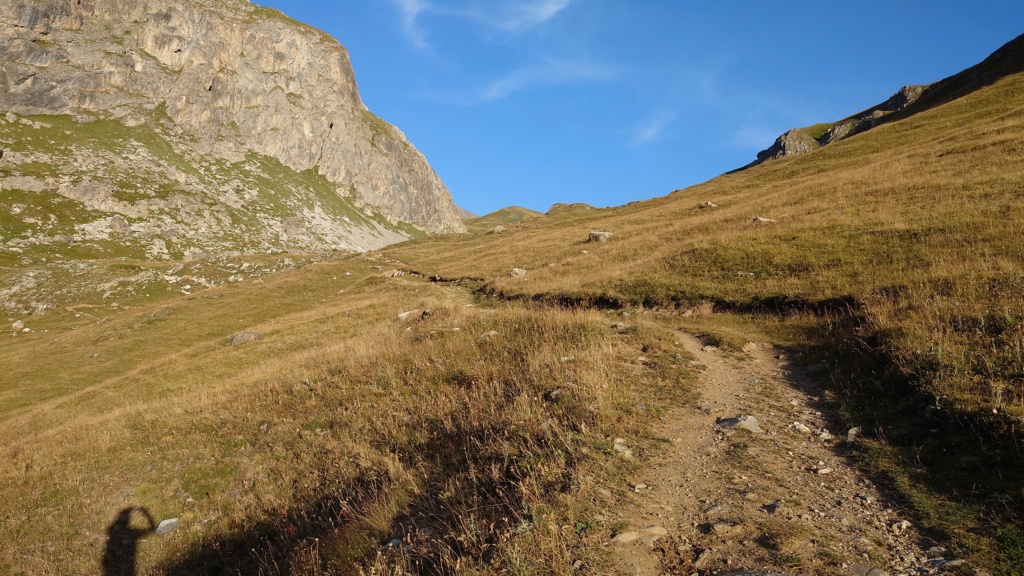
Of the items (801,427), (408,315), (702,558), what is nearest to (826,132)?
(408,315)

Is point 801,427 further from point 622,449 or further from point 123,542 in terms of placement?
point 123,542

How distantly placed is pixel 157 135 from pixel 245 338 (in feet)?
524

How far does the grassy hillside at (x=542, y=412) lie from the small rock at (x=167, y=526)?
10.3 inches

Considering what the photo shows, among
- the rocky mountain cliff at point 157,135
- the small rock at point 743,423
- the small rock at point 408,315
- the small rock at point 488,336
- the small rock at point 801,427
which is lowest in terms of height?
the small rock at point 801,427

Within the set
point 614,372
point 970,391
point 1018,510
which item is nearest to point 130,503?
point 614,372

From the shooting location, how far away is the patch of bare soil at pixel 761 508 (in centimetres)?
457

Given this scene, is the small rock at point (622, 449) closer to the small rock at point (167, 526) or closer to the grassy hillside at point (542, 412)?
the grassy hillside at point (542, 412)

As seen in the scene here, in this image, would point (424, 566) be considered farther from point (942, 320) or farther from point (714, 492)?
point (942, 320)

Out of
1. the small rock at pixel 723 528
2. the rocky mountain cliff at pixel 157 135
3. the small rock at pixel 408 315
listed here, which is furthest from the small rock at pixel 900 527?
the rocky mountain cliff at pixel 157 135

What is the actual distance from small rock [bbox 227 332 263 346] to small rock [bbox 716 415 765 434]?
32451mm

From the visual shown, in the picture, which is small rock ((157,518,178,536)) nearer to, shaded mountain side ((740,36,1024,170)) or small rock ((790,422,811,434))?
small rock ((790,422,811,434))

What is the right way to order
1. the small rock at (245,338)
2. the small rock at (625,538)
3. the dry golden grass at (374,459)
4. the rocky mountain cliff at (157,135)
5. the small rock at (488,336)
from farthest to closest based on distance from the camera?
the rocky mountain cliff at (157,135) → the small rock at (245,338) → the small rock at (488,336) → the dry golden grass at (374,459) → the small rock at (625,538)

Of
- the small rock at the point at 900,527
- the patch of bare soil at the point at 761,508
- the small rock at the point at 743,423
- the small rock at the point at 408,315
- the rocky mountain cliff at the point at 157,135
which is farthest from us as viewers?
the rocky mountain cliff at the point at 157,135

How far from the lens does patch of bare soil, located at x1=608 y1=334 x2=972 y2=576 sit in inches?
180
